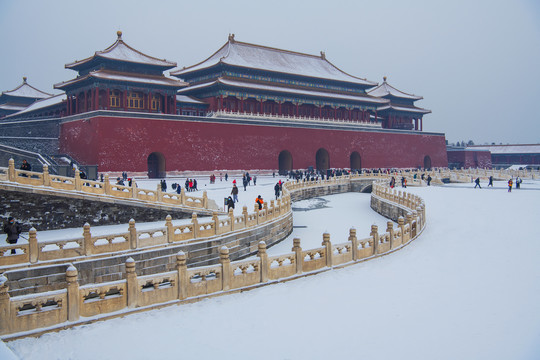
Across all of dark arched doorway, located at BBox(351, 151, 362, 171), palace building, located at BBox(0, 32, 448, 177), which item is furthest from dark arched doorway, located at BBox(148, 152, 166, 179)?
dark arched doorway, located at BBox(351, 151, 362, 171)

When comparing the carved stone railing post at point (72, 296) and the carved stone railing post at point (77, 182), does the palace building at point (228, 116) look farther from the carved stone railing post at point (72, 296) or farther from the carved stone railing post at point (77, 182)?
the carved stone railing post at point (72, 296)

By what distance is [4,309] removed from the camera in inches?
282

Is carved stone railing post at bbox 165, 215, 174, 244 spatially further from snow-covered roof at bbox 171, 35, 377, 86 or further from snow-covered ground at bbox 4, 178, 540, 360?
snow-covered roof at bbox 171, 35, 377, 86

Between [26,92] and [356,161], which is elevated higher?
[26,92]

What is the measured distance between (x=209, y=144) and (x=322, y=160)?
47.7ft

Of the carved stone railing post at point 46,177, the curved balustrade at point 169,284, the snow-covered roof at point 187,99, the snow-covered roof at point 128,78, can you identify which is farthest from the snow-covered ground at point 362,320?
the snow-covered roof at point 187,99

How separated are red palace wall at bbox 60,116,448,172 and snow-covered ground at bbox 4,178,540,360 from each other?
2334 centimetres

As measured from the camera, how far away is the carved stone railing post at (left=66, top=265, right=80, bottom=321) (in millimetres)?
7816

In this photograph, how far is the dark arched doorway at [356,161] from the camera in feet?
161

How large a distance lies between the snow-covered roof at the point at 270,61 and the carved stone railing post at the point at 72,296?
111 feet

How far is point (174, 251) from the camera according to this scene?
44.6 feet

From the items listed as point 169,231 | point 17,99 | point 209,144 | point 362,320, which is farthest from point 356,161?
point 362,320

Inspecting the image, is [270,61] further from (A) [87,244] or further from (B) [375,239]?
(A) [87,244]

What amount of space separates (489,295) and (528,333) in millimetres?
2024
